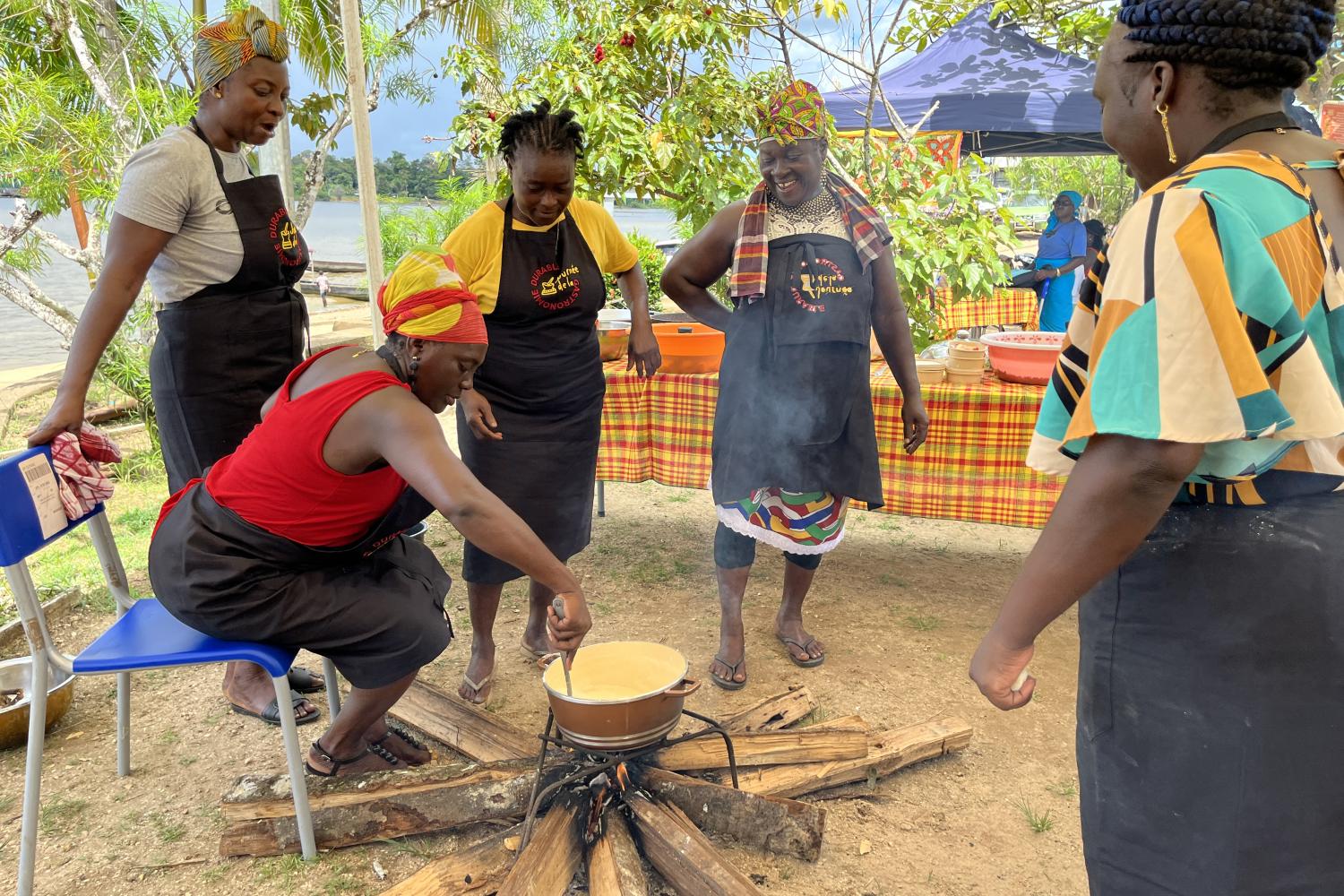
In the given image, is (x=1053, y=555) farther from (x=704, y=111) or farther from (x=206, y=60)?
(x=704, y=111)

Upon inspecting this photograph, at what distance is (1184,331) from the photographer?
1133 millimetres

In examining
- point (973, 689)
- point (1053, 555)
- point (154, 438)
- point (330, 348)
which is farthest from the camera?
point (154, 438)

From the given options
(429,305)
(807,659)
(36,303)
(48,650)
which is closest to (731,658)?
(807,659)

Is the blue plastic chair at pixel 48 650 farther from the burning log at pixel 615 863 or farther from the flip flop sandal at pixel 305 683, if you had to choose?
the flip flop sandal at pixel 305 683

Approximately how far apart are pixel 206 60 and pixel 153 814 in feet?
7.90

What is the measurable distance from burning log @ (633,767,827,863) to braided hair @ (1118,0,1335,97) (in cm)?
211

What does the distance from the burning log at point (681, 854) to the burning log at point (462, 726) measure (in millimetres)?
546

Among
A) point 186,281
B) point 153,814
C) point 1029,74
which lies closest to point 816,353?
point 186,281

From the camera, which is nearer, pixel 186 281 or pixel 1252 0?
A: pixel 1252 0

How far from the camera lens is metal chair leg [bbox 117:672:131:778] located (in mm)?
3021

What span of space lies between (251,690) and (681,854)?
198cm

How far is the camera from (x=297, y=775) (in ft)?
8.36

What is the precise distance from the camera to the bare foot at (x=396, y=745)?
3.07m

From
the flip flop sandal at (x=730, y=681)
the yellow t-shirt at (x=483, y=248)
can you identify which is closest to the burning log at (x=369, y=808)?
the flip flop sandal at (x=730, y=681)
